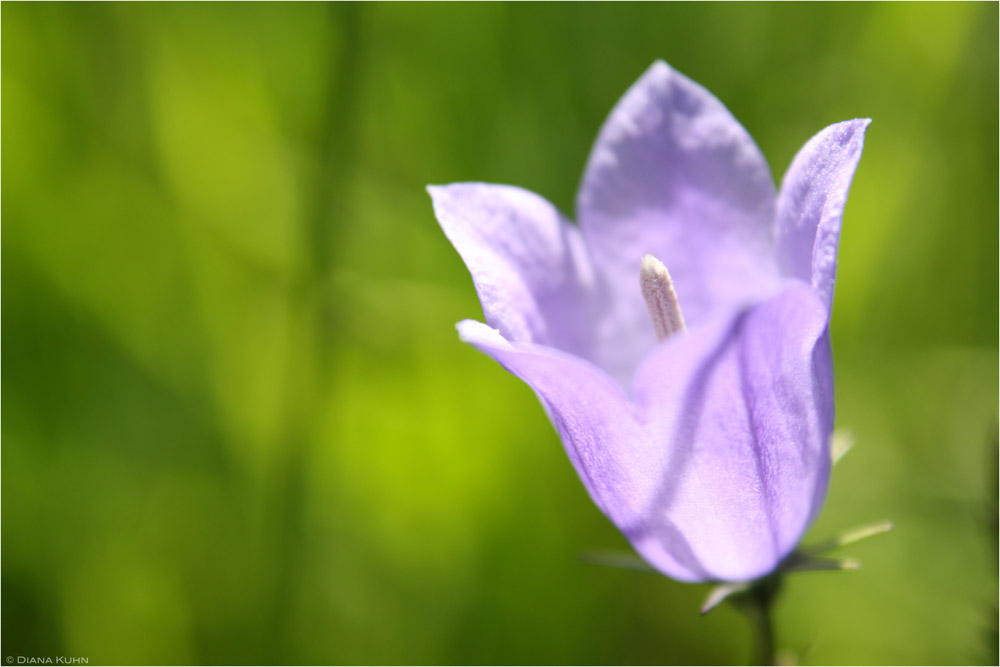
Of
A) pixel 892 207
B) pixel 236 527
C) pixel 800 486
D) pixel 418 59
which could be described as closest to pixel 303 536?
pixel 236 527

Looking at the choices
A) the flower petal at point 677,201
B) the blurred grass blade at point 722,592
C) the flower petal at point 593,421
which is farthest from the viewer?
the flower petal at point 677,201

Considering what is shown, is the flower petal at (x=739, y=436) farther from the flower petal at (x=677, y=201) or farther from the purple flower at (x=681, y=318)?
the flower petal at (x=677, y=201)

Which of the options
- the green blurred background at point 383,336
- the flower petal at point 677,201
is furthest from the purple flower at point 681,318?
the green blurred background at point 383,336

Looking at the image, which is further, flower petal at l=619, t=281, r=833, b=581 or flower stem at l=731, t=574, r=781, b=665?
flower stem at l=731, t=574, r=781, b=665

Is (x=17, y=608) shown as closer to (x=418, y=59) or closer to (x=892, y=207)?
(x=418, y=59)

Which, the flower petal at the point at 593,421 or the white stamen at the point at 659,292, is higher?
the white stamen at the point at 659,292

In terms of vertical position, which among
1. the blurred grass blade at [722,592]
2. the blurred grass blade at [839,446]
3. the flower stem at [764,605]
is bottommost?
the flower stem at [764,605]

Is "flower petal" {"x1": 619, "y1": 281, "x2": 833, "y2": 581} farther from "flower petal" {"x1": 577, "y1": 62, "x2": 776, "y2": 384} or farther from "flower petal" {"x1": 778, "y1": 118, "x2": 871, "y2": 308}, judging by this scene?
"flower petal" {"x1": 577, "y1": 62, "x2": 776, "y2": 384}

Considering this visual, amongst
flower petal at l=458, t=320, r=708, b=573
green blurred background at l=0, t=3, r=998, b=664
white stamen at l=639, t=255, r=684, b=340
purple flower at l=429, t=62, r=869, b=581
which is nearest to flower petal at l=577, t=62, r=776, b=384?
purple flower at l=429, t=62, r=869, b=581

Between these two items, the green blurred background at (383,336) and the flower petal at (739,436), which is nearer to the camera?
the flower petal at (739,436)
